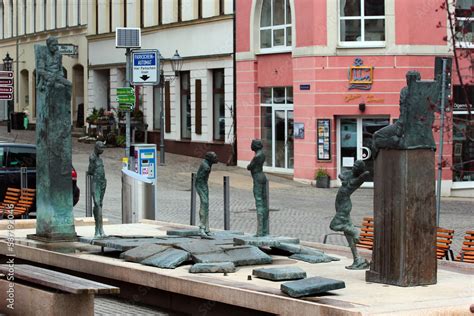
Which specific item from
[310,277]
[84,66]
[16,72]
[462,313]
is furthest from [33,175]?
[16,72]

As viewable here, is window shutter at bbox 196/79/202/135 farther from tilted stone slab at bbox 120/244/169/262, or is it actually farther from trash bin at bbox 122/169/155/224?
tilted stone slab at bbox 120/244/169/262

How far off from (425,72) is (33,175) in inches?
541

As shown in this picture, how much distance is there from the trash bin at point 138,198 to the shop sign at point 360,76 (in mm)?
14389

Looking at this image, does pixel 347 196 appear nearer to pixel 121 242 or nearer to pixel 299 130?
pixel 121 242

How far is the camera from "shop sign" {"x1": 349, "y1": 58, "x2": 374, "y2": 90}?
3356 cm

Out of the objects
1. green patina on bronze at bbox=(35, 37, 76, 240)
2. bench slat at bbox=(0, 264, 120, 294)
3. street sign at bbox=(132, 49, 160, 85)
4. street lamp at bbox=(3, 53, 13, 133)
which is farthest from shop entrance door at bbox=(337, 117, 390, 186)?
bench slat at bbox=(0, 264, 120, 294)

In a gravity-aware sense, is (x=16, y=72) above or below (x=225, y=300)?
above

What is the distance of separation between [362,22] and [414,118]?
73.7 ft

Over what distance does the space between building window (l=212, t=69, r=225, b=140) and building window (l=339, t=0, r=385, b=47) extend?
7.52 meters

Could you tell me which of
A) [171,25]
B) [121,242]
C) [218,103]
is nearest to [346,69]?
[218,103]

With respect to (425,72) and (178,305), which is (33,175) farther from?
(425,72)

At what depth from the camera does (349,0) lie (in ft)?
112

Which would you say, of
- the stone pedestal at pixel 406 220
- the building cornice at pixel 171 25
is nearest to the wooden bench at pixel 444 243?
the stone pedestal at pixel 406 220

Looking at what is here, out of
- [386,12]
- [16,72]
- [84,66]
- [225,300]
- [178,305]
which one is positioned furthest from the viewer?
[16,72]
